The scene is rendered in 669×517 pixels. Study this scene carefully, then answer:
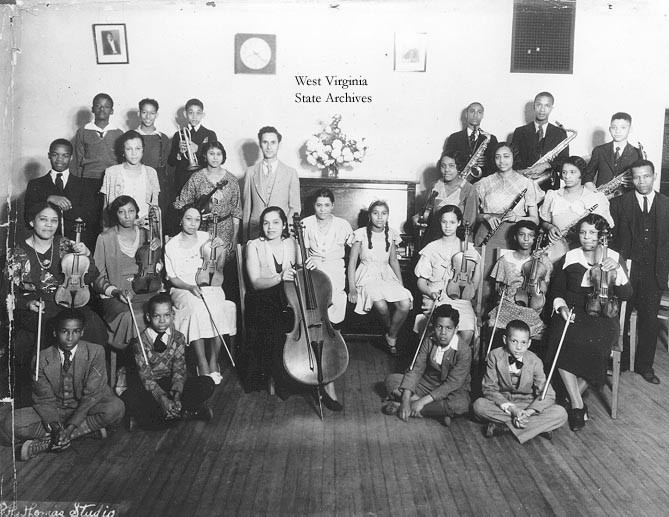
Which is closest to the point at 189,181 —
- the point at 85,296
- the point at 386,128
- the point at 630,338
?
the point at 85,296

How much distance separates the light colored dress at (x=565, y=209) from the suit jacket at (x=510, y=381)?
109cm

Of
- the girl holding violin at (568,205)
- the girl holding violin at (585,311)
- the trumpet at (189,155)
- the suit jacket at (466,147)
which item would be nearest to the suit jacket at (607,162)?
the girl holding violin at (568,205)

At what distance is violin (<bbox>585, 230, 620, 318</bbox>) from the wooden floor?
60 cm

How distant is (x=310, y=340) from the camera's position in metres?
3.18

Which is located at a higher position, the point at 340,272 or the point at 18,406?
the point at 340,272

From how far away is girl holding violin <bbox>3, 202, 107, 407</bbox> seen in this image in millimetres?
3293

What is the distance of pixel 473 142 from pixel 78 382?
3.71 metres

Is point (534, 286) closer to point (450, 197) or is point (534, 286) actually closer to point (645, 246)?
point (645, 246)

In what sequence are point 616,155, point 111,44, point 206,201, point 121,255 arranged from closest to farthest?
point 121,255
point 206,201
point 616,155
point 111,44

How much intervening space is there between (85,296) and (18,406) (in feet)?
2.33

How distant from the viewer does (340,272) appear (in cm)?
420

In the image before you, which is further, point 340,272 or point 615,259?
point 340,272

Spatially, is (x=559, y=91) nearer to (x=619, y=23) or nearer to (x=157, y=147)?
(x=619, y=23)

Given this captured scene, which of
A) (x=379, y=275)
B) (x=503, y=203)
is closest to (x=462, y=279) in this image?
(x=379, y=275)
